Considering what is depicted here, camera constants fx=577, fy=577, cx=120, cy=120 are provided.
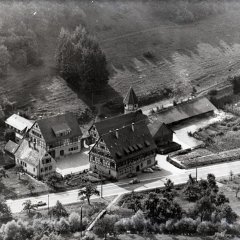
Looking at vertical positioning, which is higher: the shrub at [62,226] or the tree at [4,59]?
the tree at [4,59]

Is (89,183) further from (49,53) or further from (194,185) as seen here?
(49,53)

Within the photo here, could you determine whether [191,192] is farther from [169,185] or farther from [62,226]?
[62,226]

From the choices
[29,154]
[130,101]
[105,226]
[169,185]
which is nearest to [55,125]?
[29,154]

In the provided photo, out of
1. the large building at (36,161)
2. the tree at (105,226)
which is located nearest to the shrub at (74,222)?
the tree at (105,226)

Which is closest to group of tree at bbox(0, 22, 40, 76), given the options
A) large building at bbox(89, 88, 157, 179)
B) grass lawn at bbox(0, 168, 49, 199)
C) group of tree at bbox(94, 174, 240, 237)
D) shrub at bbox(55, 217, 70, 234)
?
large building at bbox(89, 88, 157, 179)

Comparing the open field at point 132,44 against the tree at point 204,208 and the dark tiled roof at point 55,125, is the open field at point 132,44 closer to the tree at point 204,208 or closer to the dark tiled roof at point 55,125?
the dark tiled roof at point 55,125

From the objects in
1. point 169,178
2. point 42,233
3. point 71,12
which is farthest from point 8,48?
point 42,233

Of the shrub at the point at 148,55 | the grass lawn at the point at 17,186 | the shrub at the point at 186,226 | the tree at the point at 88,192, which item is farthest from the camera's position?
the shrub at the point at 148,55

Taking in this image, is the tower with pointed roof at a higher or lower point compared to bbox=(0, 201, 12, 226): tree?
higher

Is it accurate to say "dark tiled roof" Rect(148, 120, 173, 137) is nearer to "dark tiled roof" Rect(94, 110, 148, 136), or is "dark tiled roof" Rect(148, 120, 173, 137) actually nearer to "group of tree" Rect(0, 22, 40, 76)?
"dark tiled roof" Rect(94, 110, 148, 136)
